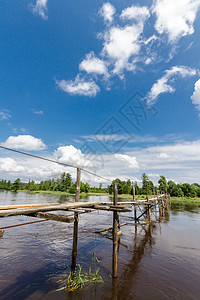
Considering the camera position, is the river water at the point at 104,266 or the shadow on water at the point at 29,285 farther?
the river water at the point at 104,266

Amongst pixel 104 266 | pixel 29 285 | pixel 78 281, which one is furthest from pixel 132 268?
pixel 29 285

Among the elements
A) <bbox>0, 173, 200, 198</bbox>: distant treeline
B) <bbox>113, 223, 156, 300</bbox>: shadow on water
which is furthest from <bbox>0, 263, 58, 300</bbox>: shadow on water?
<bbox>0, 173, 200, 198</bbox>: distant treeline

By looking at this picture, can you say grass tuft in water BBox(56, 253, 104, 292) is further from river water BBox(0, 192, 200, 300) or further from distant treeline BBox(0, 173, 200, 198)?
distant treeline BBox(0, 173, 200, 198)

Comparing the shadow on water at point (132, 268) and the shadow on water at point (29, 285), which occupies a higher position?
the shadow on water at point (29, 285)

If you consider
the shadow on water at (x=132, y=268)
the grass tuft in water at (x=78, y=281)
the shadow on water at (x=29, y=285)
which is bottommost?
the shadow on water at (x=132, y=268)

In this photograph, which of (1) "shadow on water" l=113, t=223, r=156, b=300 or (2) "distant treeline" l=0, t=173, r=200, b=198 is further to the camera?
(2) "distant treeline" l=0, t=173, r=200, b=198

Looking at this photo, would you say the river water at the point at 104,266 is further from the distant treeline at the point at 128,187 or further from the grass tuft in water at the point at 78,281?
the distant treeline at the point at 128,187

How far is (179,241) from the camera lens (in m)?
13.4

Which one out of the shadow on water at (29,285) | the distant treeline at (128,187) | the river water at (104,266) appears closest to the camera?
the shadow on water at (29,285)

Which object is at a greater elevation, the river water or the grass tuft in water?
the grass tuft in water


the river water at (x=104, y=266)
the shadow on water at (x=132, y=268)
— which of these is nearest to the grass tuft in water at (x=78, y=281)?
the river water at (x=104, y=266)

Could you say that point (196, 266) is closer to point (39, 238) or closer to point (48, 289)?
point (48, 289)

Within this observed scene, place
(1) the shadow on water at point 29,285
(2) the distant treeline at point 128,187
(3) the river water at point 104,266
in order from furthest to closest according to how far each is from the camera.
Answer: (2) the distant treeline at point 128,187
(3) the river water at point 104,266
(1) the shadow on water at point 29,285

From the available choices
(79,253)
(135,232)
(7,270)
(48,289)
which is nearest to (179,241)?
(135,232)
